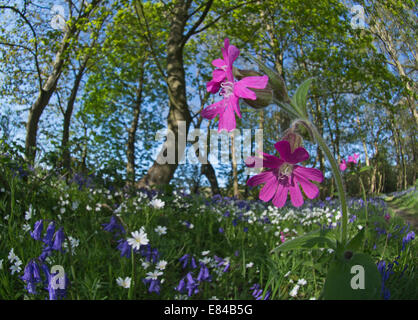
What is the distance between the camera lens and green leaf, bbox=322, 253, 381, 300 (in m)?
0.60

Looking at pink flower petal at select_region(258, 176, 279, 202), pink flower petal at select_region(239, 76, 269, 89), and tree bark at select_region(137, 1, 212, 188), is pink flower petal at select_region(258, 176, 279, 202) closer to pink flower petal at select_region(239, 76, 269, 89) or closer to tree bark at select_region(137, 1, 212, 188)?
pink flower petal at select_region(239, 76, 269, 89)

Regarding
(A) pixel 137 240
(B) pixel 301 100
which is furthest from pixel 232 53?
(A) pixel 137 240

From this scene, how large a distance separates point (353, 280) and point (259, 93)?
458 mm

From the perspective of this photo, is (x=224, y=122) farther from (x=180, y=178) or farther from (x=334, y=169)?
Result: (x=180, y=178)

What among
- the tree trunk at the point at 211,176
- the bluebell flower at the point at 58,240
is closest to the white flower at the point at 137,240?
the bluebell flower at the point at 58,240

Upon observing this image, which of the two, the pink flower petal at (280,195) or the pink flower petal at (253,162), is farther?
the pink flower petal at (280,195)

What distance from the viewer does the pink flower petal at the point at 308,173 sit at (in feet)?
2.52

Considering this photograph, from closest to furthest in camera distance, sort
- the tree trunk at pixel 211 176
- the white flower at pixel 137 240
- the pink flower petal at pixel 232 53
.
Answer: the pink flower petal at pixel 232 53
the white flower at pixel 137 240
the tree trunk at pixel 211 176

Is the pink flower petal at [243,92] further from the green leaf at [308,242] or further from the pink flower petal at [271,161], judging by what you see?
the green leaf at [308,242]

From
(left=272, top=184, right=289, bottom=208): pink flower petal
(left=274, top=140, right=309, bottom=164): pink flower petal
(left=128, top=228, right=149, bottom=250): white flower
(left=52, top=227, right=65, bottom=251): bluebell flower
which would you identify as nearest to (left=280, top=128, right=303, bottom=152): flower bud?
(left=274, top=140, right=309, bottom=164): pink flower petal

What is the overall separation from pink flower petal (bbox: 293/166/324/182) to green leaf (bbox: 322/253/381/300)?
207 millimetres

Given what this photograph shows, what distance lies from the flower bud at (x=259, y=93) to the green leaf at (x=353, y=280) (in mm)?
394
